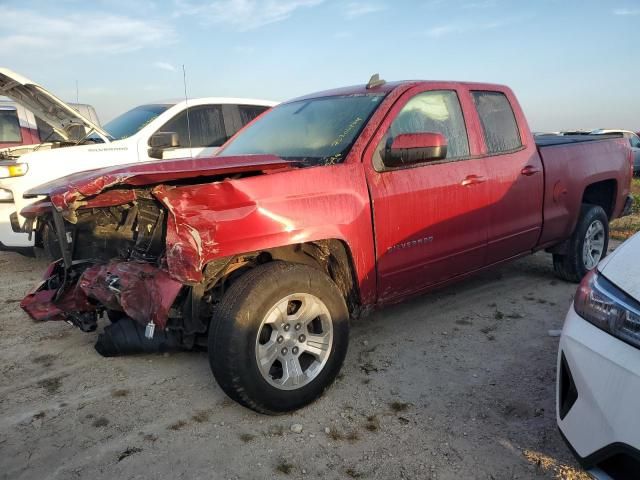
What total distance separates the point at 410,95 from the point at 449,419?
2094 mm

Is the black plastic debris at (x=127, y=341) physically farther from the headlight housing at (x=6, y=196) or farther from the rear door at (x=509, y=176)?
the headlight housing at (x=6, y=196)

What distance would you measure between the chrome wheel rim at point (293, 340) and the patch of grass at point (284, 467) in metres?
0.40

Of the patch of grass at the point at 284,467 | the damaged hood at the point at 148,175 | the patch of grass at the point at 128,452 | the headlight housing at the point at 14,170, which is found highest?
the headlight housing at the point at 14,170

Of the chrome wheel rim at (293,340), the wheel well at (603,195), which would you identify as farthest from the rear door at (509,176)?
the chrome wheel rim at (293,340)

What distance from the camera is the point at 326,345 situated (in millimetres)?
2877

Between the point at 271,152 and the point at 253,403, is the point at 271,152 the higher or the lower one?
the higher one

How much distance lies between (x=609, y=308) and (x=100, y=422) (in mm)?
2521

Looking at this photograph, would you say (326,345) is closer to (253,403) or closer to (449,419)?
(253,403)

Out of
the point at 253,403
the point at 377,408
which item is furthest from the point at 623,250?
the point at 253,403

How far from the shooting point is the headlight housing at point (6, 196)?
538cm

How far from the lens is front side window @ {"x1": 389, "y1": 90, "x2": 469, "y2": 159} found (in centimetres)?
344

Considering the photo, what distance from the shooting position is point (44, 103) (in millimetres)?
5852

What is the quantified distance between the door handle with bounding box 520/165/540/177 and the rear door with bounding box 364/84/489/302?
0.55 metres

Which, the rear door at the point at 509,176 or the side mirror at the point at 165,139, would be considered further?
the side mirror at the point at 165,139
